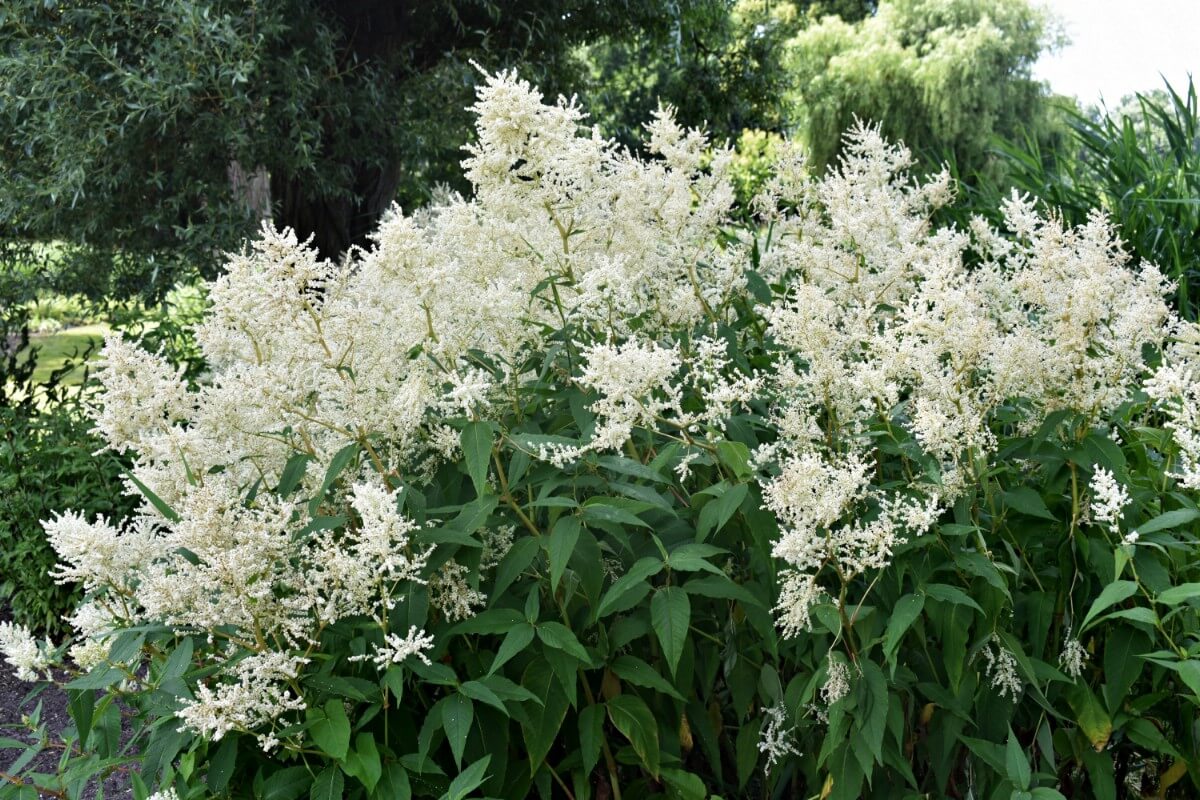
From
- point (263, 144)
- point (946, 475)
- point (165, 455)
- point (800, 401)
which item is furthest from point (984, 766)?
point (263, 144)

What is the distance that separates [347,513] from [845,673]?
996 mm

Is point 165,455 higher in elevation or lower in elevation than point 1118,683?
lower

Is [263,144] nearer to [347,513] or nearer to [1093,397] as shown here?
[347,513]

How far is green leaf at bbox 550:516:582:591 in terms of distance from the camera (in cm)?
187

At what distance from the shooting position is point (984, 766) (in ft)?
7.57

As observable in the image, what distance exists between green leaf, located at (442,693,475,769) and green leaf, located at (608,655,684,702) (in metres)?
0.28

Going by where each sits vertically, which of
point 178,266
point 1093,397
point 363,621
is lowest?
point 178,266

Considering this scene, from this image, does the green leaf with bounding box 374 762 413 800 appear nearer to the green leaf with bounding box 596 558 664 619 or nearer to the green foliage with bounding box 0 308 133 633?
the green leaf with bounding box 596 558 664 619

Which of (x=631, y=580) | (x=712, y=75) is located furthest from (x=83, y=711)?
(x=712, y=75)

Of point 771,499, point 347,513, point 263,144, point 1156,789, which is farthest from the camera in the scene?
point 263,144

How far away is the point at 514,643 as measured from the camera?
6.31 ft

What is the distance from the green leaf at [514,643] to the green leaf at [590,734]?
0.26 m

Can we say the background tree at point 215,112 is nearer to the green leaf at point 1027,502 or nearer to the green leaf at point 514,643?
the green leaf at point 514,643

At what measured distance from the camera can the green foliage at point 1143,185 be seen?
5016mm
